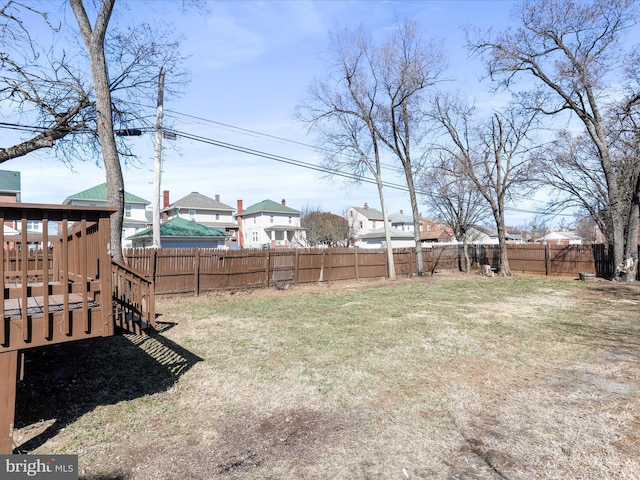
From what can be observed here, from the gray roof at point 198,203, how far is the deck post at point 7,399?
113 feet

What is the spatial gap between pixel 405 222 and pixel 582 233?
24.6 metres

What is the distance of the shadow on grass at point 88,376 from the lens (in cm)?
361

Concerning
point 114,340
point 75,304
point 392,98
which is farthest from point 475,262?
point 75,304

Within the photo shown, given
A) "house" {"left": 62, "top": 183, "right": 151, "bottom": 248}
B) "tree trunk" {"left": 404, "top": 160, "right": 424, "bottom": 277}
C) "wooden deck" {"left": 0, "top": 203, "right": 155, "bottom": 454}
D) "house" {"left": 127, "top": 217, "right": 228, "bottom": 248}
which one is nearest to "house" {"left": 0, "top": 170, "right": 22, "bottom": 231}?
"house" {"left": 62, "top": 183, "right": 151, "bottom": 248}

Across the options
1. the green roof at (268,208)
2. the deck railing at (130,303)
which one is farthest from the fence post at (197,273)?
the green roof at (268,208)

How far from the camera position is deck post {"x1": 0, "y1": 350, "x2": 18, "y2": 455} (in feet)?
9.15

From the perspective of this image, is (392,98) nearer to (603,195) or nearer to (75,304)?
(603,195)

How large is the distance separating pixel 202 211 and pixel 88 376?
34.1m

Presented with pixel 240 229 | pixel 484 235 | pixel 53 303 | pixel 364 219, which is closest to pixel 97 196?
pixel 240 229

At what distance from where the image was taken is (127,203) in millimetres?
34219

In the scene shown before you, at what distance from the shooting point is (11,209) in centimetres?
283

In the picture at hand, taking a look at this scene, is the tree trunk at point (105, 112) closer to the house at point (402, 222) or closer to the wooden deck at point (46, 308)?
the wooden deck at point (46, 308)

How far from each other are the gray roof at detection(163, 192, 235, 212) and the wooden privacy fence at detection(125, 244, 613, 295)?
23.3 metres

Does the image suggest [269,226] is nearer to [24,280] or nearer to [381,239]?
[381,239]
